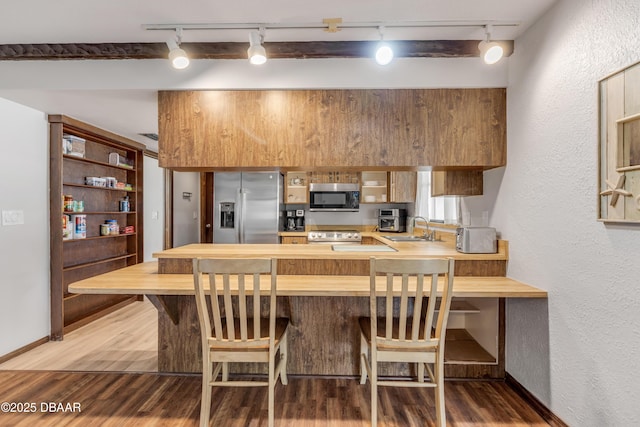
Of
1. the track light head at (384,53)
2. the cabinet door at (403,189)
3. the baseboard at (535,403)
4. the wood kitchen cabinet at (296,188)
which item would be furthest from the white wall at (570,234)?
the wood kitchen cabinet at (296,188)

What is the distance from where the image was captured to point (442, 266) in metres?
1.73

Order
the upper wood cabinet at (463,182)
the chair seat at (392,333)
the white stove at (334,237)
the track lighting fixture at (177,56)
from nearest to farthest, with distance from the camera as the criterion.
→ the chair seat at (392,333) → the track lighting fixture at (177,56) → the upper wood cabinet at (463,182) → the white stove at (334,237)

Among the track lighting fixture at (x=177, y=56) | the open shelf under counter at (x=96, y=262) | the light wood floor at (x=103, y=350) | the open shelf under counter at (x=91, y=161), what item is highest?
the track lighting fixture at (x=177, y=56)

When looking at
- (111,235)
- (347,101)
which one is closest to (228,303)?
(347,101)

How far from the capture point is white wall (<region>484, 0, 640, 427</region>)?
147 centimetres

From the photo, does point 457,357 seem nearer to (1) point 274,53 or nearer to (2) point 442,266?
(2) point 442,266

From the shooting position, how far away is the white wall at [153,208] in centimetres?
457

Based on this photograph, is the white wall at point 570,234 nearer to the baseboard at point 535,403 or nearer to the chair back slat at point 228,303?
the baseboard at point 535,403

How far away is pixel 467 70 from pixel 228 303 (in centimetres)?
220

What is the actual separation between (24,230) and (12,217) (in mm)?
158

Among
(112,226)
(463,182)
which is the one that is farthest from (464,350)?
(112,226)

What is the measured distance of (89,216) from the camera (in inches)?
149

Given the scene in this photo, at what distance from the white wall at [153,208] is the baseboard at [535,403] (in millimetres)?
4251

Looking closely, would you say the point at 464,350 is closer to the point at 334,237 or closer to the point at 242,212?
the point at 334,237
